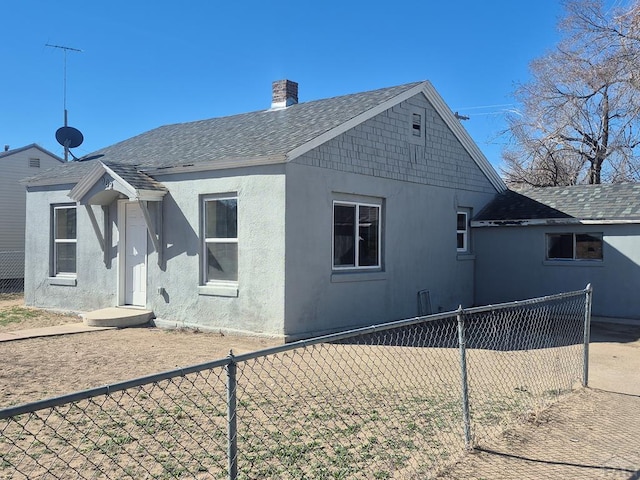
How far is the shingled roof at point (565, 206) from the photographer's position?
13992 millimetres

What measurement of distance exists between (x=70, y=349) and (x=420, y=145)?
8.82 metres

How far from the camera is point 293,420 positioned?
18.5ft

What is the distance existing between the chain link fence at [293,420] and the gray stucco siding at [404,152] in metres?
4.47

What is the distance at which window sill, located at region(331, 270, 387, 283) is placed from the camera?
Result: 11258 mm

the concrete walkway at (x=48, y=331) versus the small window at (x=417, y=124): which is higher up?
the small window at (x=417, y=124)

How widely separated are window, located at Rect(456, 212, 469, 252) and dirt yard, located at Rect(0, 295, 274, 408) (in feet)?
24.8

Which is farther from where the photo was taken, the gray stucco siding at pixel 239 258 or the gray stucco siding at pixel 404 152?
the gray stucco siding at pixel 404 152

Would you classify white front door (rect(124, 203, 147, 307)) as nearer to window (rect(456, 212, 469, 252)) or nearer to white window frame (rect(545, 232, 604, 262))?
window (rect(456, 212, 469, 252))

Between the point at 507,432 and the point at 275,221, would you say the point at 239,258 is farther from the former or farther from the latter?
the point at 507,432

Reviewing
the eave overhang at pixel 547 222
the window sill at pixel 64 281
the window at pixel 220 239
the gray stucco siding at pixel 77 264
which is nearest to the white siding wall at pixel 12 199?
the gray stucco siding at pixel 77 264

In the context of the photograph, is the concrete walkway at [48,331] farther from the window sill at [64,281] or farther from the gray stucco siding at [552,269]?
the gray stucco siding at [552,269]

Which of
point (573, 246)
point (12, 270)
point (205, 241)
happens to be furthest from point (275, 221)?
point (12, 270)

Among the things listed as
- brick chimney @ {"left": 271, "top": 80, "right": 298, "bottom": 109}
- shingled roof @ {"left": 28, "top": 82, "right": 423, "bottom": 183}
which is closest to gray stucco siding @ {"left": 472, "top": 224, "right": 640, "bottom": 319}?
shingled roof @ {"left": 28, "top": 82, "right": 423, "bottom": 183}

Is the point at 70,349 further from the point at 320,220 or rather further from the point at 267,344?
the point at 320,220
